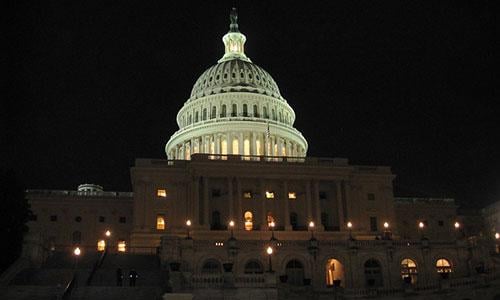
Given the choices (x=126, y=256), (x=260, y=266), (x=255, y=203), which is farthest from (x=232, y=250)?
(x=255, y=203)

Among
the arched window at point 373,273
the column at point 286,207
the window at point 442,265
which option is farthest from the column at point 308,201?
the window at point 442,265

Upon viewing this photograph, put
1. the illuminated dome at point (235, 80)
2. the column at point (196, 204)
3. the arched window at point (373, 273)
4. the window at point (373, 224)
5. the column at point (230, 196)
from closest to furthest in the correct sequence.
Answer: the arched window at point (373, 273), the column at point (196, 204), the column at point (230, 196), the window at point (373, 224), the illuminated dome at point (235, 80)

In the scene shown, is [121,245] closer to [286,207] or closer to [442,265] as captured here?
[286,207]

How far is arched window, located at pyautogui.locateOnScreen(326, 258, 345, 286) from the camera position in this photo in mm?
62656

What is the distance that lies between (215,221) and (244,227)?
3.71 metres

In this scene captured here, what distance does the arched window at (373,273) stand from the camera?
62.0 m

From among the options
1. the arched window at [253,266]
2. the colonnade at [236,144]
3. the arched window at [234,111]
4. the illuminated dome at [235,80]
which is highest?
the illuminated dome at [235,80]

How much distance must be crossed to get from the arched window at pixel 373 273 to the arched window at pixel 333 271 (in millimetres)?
2320

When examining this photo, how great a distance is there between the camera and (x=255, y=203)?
86438mm

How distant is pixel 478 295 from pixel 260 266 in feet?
61.0

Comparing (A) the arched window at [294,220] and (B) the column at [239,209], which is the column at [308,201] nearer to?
(A) the arched window at [294,220]

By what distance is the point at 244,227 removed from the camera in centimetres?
8462

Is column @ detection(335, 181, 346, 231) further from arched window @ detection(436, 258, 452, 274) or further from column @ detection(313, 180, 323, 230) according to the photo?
arched window @ detection(436, 258, 452, 274)

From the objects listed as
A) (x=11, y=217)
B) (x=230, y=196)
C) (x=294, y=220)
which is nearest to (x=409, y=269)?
(x=294, y=220)
